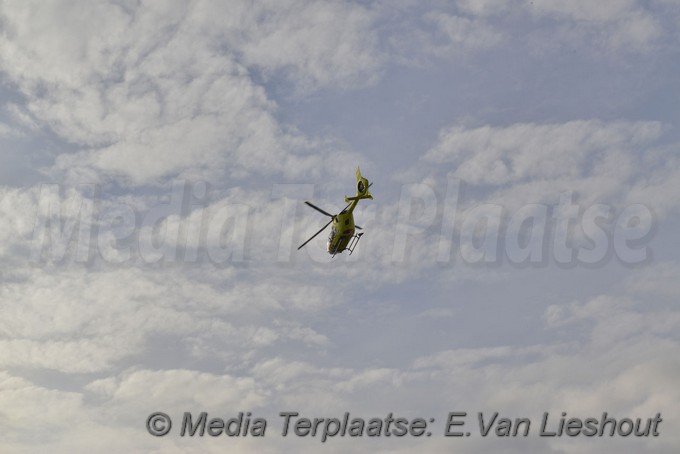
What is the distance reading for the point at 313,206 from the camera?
293 ft

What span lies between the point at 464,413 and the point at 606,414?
66.4ft

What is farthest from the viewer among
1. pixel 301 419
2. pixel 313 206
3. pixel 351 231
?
pixel 351 231

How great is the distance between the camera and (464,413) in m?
81.8

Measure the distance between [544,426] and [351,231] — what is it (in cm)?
3968

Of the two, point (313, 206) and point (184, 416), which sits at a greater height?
point (313, 206)

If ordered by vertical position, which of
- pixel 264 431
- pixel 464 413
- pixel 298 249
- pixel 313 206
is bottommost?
pixel 264 431

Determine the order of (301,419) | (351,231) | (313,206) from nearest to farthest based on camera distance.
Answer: (301,419) < (313,206) < (351,231)

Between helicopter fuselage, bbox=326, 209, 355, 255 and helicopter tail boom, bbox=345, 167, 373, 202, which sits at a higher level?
helicopter tail boom, bbox=345, 167, 373, 202

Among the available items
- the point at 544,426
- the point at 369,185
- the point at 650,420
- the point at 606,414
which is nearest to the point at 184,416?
the point at 369,185

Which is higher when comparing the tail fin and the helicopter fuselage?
the tail fin

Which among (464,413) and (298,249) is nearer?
(464,413)

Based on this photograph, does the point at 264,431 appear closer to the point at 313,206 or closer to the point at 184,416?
the point at 184,416

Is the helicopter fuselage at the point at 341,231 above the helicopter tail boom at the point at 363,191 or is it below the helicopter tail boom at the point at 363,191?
below

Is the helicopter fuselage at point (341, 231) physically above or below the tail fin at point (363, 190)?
below
